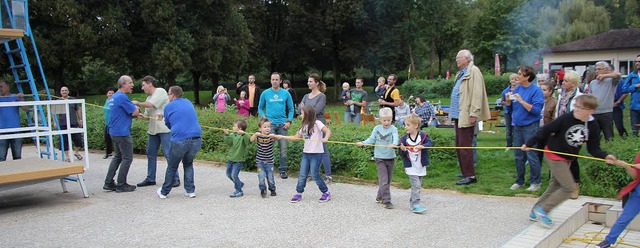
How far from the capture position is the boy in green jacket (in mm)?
7703

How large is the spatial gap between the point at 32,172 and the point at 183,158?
1.97 meters

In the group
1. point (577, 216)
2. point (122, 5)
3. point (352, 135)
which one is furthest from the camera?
point (122, 5)

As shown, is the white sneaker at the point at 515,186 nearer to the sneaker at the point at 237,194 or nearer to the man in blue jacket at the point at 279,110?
the man in blue jacket at the point at 279,110

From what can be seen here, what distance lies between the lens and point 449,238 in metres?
5.69

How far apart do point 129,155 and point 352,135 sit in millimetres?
3781

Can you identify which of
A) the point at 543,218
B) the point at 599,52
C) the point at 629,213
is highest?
the point at 599,52

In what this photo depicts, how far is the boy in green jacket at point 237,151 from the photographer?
7.70 meters

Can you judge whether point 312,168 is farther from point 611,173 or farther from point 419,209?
point 611,173

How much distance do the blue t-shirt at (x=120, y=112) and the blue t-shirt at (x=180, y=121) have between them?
81cm

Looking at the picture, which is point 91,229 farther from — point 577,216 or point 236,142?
point 577,216

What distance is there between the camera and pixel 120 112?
8.16 metres

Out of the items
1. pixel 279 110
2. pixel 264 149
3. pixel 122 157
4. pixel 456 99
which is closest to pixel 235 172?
pixel 264 149

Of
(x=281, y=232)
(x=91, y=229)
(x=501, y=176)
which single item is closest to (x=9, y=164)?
(x=91, y=229)

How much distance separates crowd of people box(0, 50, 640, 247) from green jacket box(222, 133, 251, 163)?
1 cm
